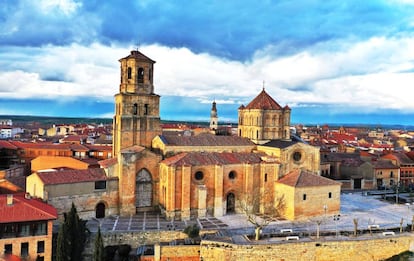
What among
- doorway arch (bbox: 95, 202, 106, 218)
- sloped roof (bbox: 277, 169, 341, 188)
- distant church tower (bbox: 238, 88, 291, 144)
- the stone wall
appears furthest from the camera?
distant church tower (bbox: 238, 88, 291, 144)

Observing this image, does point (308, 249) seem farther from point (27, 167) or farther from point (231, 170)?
point (27, 167)

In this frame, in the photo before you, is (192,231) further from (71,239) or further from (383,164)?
(383,164)

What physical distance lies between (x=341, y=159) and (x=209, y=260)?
132ft

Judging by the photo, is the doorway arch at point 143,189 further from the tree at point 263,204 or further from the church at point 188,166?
the tree at point 263,204

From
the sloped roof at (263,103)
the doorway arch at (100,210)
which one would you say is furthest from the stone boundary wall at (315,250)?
the sloped roof at (263,103)

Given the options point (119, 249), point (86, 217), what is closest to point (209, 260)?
point (119, 249)

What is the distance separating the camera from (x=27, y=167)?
52.8 meters

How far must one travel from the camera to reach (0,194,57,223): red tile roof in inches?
991

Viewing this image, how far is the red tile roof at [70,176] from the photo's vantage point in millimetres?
32009

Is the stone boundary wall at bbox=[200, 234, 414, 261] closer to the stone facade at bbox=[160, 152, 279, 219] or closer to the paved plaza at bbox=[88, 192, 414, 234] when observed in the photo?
the paved plaza at bbox=[88, 192, 414, 234]

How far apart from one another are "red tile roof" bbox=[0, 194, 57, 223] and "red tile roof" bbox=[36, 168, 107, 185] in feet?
14.2

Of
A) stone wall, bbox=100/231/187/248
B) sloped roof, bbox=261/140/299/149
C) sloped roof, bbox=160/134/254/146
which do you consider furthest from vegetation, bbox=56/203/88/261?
sloped roof, bbox=261/140/299/149

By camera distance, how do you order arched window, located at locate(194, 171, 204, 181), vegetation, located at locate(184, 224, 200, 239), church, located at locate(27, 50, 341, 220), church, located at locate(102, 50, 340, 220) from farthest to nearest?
1. arched window, located at locate(194, 171, 204, 181)
2. church, located at locate(102, 50, 340, 220)
3. church, located at locate(27, 50, 341, 220)
4. vegetation, located at locate(184, 224, 200, 239)

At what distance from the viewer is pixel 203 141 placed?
40031mm
